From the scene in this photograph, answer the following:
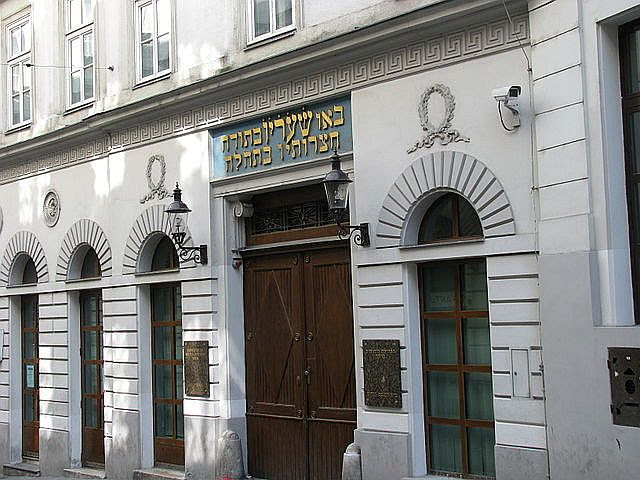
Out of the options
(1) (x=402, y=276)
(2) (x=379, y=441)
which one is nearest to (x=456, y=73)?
(1) (x=402, y=276)

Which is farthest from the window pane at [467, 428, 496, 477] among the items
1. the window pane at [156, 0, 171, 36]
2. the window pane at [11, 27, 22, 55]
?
the window pane at [11, 27, 22, 55]

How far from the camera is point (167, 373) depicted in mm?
16000

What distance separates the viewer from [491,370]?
37.0 feet

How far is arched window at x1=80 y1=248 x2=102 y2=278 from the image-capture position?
17.6 m

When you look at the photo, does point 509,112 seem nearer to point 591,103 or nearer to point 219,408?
point 591,103

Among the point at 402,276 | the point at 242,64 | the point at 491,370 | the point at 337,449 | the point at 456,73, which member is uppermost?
the point at 242,64

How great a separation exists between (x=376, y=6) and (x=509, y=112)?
2.43 meters

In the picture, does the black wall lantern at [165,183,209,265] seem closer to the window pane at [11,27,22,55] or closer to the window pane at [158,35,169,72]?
the window pane at [158,35,169,72]

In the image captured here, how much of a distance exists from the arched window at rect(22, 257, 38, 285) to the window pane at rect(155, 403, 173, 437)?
178 inches

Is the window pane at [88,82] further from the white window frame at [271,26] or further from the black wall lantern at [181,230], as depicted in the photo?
the white window frame at [271,26]

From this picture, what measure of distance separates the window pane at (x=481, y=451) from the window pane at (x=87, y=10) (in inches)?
396

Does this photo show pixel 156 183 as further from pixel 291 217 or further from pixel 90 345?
pixel 90 345

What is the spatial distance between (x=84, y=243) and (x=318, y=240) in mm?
5557

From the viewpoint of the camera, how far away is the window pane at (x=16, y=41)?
1981 cm
